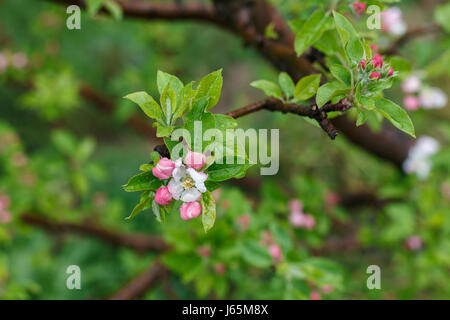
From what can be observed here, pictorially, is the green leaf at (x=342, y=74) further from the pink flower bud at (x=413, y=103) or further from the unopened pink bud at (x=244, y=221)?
the pink flower bud at (x=413, y=103)

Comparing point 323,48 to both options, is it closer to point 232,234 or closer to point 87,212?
point 232,234

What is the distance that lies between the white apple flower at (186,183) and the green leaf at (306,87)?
250 mm

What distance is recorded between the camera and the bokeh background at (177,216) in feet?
3.85

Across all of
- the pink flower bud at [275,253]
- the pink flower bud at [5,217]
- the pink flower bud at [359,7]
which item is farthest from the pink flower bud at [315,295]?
the pink flower bud at [5,217]

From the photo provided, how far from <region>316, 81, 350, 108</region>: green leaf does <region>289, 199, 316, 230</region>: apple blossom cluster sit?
931 millimetres

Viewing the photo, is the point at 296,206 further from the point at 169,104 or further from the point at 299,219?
the point at 169,104

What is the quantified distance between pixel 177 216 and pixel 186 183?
50.5 inches

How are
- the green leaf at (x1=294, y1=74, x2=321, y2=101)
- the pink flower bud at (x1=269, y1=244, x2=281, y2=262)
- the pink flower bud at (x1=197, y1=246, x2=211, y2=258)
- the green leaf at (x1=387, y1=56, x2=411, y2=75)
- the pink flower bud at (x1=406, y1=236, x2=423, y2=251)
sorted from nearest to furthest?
1. the green leaf at (x1=294, y1=74, x2=321, y2=101)
2. the green leaf at (x1=387, y1=56, x2=411, y2=75)
3. the pink flower bud at (x1=269, y1=244, x2=281, y2=262)
4. the pink flower bud at (x1=197, y1=246, x2=211, y2=258)
5. the pink flower bud at (x1=406, y1=236, x2=423, y2=251)

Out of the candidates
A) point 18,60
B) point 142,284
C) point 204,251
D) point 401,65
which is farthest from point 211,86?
point 18,60

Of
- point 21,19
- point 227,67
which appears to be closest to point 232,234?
point 21,19

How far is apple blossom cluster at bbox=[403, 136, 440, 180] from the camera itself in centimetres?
143

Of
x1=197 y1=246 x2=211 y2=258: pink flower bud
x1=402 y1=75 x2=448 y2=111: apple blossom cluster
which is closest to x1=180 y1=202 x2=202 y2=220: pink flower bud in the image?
x1=197 y1=246 x2=211 y2=258: pink flower bud

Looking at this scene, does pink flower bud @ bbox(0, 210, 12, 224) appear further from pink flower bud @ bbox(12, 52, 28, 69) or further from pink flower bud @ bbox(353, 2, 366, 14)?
pink flower bud @ bbox(353, 2, 366, 14)
